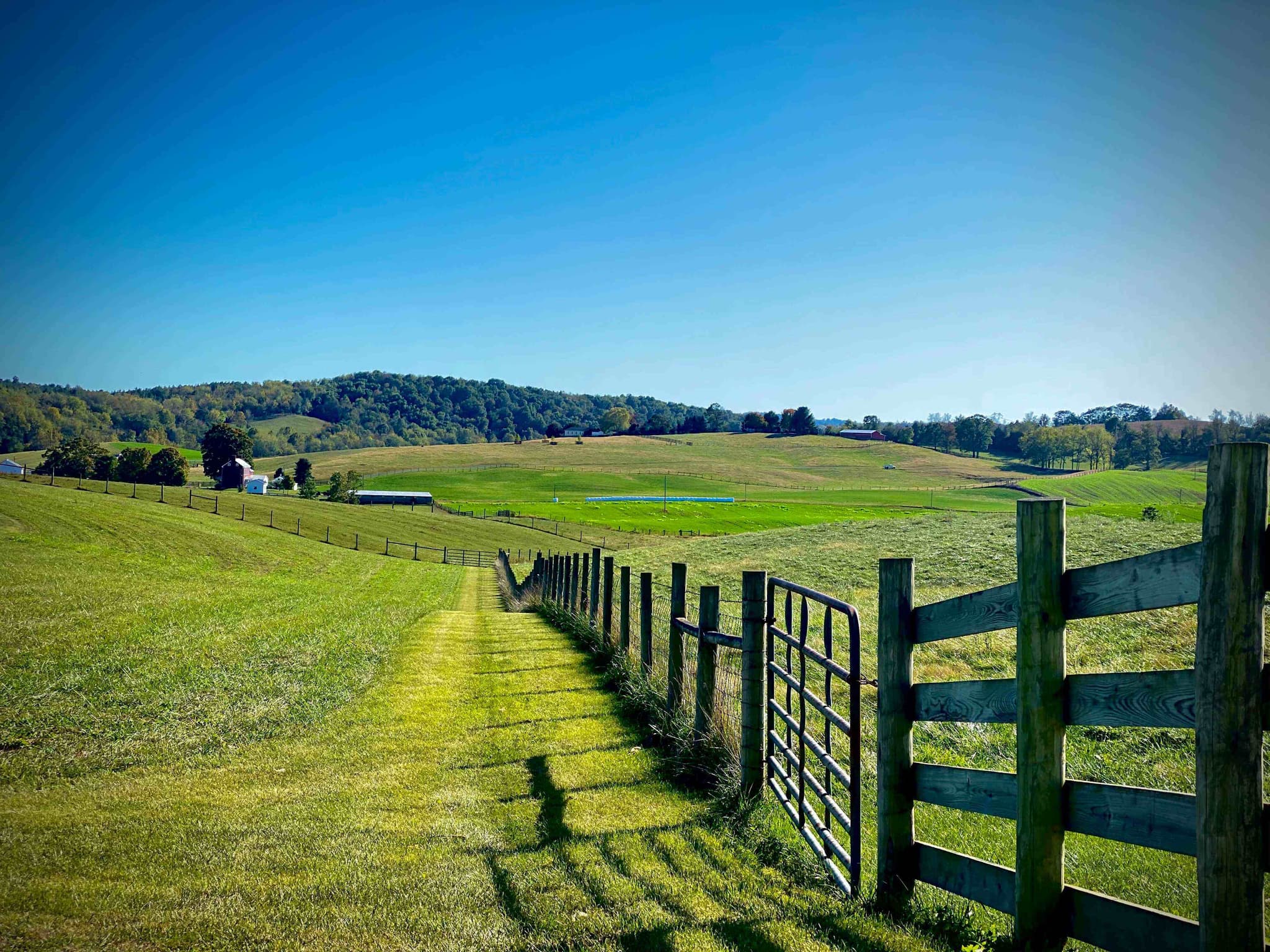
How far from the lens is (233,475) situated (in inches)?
3691

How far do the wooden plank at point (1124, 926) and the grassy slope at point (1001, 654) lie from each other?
160cm

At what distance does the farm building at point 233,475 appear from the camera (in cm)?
9362

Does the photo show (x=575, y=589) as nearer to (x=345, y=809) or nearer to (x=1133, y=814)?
(x=345, y=809)

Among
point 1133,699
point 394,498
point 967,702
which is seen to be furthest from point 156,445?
point 1133,699

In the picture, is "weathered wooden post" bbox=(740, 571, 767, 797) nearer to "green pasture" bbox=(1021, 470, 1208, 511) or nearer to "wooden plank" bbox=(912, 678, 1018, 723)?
"wooden plank" bbox=(912, 678, 1018, 723)

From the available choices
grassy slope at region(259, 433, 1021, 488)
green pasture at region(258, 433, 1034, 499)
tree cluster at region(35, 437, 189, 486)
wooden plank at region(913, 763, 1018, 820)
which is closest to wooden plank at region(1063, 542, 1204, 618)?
wooden plank at region(913, 763, 1018, 820)

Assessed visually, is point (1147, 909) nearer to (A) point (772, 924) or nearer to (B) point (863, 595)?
(A) point (772, 924)

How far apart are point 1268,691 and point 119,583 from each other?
2071 cm

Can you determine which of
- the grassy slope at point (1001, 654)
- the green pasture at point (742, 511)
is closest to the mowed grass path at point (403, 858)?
the grassy slope at point (1001, 654)

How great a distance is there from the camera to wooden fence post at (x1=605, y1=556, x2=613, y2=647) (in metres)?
11.6

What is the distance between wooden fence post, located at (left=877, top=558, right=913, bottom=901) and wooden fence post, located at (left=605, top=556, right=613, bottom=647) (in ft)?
24.3

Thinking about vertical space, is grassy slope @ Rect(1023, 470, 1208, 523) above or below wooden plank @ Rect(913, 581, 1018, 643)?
below

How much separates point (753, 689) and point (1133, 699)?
10.6ft

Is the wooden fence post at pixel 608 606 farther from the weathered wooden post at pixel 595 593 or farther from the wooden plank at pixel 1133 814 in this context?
the wooden plank at pixel 1133 814
